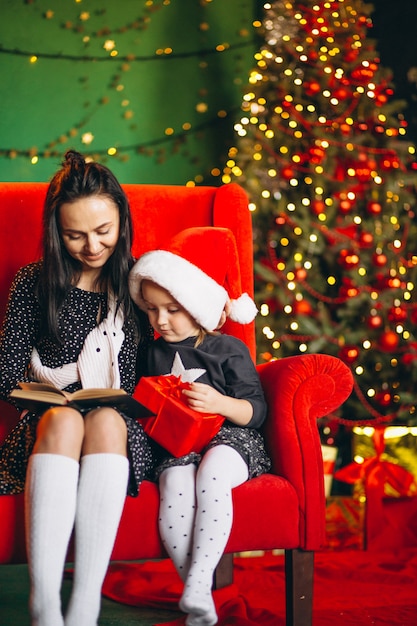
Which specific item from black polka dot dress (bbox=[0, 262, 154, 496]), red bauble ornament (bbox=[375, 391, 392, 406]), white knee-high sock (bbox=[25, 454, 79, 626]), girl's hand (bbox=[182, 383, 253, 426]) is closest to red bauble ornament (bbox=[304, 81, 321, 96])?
red bauble ornament (bbox=[375, 391, 392, 406])

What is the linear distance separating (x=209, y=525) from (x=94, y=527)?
22 cm

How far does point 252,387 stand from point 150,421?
27cm

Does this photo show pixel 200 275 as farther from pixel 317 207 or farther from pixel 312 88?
pixel 312 88

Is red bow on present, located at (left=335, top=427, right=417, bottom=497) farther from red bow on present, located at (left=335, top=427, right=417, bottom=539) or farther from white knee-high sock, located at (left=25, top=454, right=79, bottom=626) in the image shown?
white knee-high sock, located at (left=25, top=454, right=79, bottom=626)

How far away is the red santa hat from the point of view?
184 cm

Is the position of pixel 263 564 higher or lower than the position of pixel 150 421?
lower

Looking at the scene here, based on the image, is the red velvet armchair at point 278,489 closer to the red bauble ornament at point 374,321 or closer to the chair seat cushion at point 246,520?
the chair seat cushion at point 246,520

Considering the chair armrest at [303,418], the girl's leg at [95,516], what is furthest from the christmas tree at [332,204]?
the girl's leg at [95,516]

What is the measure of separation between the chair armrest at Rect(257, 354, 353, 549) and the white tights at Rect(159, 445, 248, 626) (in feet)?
0.48

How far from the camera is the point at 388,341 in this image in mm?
3027

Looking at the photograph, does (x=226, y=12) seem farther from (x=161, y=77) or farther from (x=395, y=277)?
(x=395, y=277)

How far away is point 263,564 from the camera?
2586 millimetres

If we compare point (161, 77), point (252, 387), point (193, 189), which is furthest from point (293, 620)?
point (161, 77)

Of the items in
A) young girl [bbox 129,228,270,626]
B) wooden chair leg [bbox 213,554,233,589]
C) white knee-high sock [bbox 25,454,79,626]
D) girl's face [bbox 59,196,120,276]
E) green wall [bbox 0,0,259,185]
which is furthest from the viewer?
green wall [bbox 0,0,259,185]
